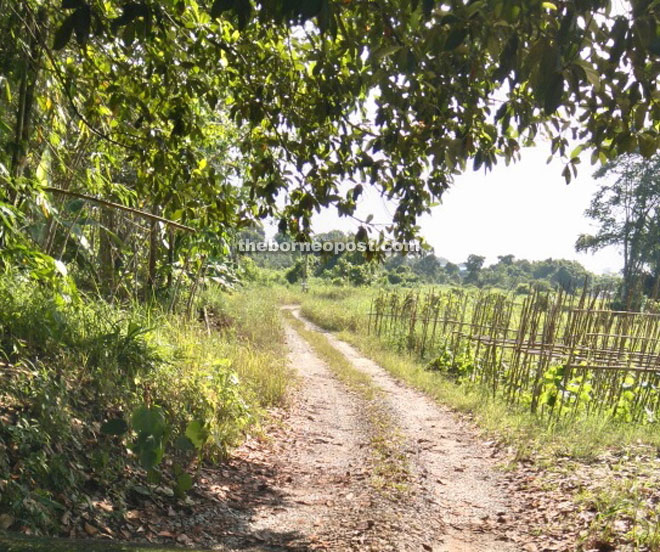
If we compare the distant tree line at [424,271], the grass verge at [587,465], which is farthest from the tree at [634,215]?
the grass verge at [587,465]

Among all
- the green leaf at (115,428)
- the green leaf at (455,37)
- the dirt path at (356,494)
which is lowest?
the dirt path at (356,494)

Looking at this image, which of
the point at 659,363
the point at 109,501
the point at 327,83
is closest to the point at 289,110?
the point at 327,83

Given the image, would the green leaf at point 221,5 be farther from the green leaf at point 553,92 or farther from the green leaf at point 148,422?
the green leaf at point 148,422

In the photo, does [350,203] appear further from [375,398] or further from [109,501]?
[375,398]

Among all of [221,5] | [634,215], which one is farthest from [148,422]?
[634,215]

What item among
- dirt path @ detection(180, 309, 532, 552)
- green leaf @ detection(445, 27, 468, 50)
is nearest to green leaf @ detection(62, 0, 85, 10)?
green leaf @ detection(445, 27, 468, 50)

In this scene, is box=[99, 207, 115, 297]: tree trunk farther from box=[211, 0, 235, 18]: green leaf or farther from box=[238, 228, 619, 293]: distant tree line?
box=[238, 228, 619, 293]: distant tree line

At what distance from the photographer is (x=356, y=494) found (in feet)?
14.1

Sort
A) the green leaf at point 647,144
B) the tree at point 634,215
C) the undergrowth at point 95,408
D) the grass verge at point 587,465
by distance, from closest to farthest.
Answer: the green leaf at point 647,144, the undergrowth at point 95,408, the grass verge at point 587,465, the tree at point 634,215

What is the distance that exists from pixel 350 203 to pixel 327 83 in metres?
0.88

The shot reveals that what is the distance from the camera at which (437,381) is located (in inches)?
373

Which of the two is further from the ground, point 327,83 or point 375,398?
point 327,83

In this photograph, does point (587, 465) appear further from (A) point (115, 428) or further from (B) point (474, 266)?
(B) point (474, 266)

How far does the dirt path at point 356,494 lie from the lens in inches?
141
